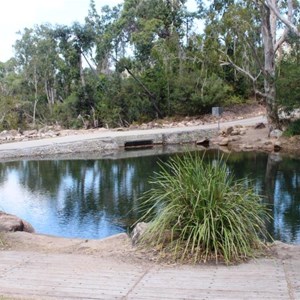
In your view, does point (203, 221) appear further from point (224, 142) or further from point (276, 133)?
point (224, 142)

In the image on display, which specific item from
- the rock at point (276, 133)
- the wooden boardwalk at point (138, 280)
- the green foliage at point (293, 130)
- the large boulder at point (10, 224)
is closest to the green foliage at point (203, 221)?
the wooden boardwalk at point (138, 280)

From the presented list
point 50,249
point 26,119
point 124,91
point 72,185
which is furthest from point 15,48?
point 50,249

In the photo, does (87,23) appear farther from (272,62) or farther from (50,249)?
(50,249)

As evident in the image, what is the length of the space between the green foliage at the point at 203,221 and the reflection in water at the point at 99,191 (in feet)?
10.5

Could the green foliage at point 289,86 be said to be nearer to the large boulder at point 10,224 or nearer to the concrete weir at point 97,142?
the concrete weir at point 97,142

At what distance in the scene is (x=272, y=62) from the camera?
23891 mm

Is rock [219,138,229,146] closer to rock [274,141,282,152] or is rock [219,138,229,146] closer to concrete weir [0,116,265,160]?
concrete weir [0,116,265,160]

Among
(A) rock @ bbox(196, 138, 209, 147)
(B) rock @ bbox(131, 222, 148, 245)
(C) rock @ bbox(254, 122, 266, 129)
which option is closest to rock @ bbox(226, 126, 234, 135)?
(A) rock @ bbox(196, 138, 209, 147)

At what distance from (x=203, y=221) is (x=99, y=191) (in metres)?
8.54

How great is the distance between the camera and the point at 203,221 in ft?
16.4

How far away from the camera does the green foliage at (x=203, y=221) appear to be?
15.7 ft

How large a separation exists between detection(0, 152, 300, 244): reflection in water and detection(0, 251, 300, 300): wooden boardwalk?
403 centimetres

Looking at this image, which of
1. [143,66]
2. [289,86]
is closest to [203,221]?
[289,86]

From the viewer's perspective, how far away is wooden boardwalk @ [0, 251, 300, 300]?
140 inches
